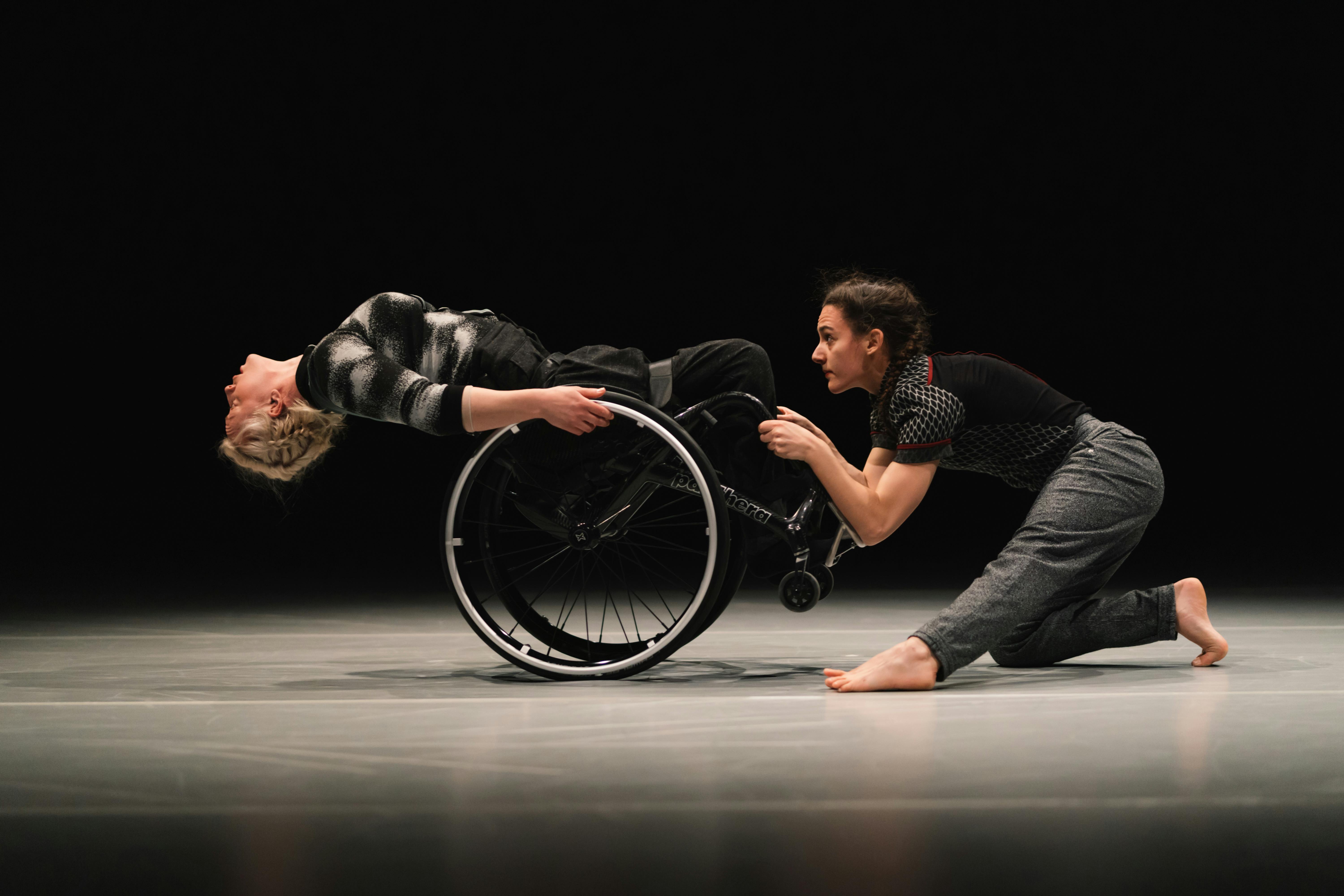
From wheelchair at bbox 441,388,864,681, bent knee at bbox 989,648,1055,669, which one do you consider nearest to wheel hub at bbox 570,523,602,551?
wheelchair at bbox 441,388,864,681

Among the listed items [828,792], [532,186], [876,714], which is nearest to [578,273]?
[532,186]

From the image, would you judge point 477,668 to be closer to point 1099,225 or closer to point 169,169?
point 169,169

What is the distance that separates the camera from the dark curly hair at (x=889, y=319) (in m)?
2.33

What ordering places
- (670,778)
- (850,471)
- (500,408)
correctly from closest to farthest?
(670,778) < (500,408) < (850,471)

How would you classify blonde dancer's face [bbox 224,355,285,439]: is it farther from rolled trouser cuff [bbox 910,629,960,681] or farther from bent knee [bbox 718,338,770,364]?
rolled trouser cuff [bbox 910,629,960,681]

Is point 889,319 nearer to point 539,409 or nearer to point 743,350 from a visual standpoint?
point 743,350

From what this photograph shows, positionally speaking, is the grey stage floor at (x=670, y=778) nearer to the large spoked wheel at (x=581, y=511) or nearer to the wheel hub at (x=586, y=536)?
the large spoked wheel at (x=581, y=511)

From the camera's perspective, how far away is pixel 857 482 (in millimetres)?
2256

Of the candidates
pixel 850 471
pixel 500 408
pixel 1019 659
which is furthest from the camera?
pixel 1019 659

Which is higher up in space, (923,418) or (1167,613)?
(923,418)

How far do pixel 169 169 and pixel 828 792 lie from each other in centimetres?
450

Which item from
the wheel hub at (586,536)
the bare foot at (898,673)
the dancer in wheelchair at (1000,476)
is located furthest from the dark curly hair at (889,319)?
the wheel hub at (586,536)

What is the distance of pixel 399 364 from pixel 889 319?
3.07ft

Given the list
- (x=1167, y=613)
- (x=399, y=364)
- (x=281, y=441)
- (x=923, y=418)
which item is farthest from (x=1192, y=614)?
(x=281, y=441)
